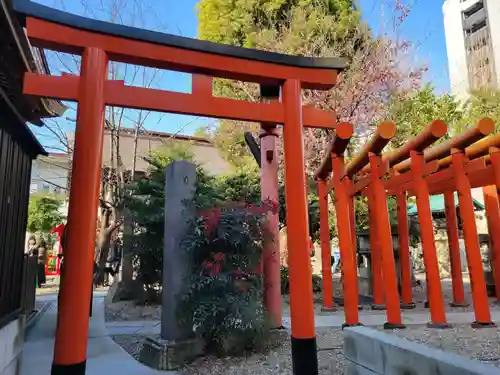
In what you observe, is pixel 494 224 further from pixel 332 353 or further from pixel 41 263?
pixel 41 263

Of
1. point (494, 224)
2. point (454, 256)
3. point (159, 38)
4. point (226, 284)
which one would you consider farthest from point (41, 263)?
point (494, 224)

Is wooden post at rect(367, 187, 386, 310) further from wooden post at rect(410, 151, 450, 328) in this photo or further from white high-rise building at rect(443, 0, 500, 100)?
white high-rise building at rect(443, 0, 500, 100)

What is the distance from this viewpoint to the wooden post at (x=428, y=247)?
4.90 m

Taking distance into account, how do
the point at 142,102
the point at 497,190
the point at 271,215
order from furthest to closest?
the point at 497,190 < the point at 271,215 < the point at 142,102

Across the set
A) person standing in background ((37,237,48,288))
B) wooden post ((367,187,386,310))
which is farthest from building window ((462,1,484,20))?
person standing in background ((37,237,48,288))

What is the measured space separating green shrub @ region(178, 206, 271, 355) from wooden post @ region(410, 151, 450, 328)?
2285 mm

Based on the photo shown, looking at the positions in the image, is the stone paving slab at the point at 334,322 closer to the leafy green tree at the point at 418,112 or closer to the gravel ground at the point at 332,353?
the gravel ground at the point at 332,353

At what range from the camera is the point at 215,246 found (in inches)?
165

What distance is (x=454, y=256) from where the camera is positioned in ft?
23.1

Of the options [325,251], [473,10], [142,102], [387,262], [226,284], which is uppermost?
[473,10]

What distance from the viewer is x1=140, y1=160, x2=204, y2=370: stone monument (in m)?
3.88

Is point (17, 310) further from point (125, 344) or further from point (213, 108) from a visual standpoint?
point (213, 108)

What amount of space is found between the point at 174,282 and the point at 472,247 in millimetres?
4023

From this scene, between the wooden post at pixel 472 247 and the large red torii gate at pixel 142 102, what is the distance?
267 cm
